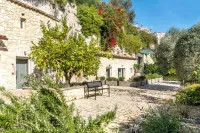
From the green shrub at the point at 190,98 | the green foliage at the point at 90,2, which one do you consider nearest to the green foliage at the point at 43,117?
the green shrub at the point at 190,98

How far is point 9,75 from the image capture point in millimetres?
11570

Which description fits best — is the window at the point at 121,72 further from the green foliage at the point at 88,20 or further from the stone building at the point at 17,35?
the stone building at the point at 17,35

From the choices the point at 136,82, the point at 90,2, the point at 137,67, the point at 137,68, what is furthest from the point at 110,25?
the point at 137,68

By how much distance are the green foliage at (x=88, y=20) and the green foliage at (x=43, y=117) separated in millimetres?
16416

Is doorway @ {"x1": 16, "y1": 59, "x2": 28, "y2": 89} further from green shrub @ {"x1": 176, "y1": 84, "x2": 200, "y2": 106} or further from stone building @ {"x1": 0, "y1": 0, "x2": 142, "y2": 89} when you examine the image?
green shrub @ {"x1": 176, "y1": 84, "x2": 200, "y2": 106}

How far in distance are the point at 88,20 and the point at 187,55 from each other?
1032cm

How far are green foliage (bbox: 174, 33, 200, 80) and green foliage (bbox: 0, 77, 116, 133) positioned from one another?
1224cm

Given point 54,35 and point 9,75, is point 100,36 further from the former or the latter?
point 9,75

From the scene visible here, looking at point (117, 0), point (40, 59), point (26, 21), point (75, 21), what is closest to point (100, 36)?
point (75, 21)

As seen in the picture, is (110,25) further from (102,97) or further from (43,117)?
(43,117)

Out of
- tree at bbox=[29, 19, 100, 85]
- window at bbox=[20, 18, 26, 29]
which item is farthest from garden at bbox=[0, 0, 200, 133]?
window at bbox=[20, 18, 26, 29]

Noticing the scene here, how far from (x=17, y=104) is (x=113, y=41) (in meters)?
20.4

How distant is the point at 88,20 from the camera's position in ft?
65.9

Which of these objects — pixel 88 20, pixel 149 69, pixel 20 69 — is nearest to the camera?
pixel 20 69
